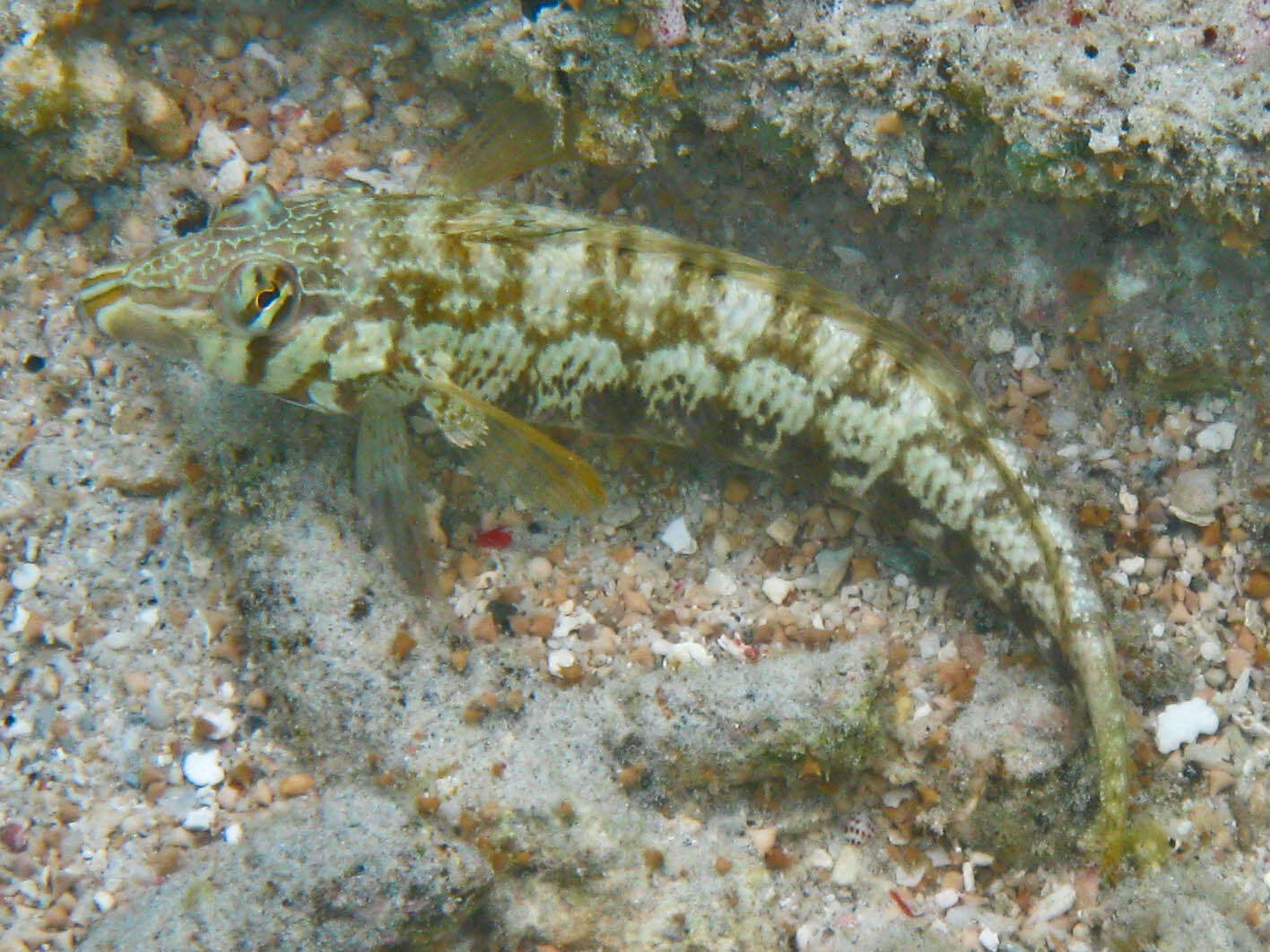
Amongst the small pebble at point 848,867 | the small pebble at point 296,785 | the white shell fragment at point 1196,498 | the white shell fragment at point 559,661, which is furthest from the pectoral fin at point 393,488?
the white shell fragment at point 1196,498

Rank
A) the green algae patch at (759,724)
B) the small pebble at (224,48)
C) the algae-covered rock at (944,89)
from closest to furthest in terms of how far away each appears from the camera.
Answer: the algae-covered rock at (944,89) < the green algae patch at (759,724) < the small pebble at (224,48)

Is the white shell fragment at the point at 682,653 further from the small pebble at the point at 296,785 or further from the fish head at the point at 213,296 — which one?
the fish head at the point at 213,296

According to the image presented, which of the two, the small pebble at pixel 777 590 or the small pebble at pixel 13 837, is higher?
the small pebble at pixel 777 590

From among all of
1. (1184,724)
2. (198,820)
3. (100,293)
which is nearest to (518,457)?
(100,293)

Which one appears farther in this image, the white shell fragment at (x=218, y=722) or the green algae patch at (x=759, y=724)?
the white shell fragment at (x=218, y=722)

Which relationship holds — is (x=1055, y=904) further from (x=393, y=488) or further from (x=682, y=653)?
(x=393, y=488)

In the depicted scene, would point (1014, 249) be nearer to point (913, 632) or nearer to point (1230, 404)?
point (1230, 404)
